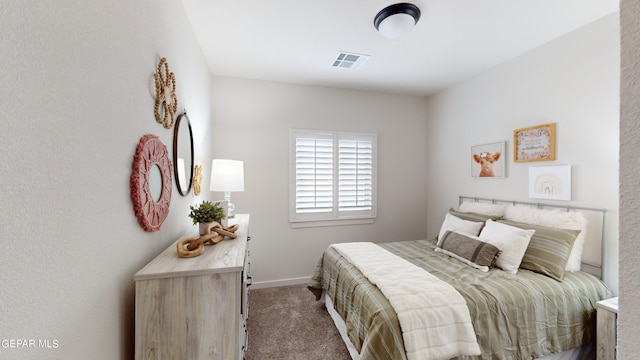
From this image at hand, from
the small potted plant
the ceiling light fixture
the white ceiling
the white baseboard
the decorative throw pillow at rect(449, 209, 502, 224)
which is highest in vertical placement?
the white ceiling

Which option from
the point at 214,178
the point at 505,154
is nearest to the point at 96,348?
the point at 214,178

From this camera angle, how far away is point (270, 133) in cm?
335

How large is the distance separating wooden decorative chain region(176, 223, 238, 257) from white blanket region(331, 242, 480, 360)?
1.13m

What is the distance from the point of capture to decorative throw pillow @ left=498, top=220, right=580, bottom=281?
6.35ft

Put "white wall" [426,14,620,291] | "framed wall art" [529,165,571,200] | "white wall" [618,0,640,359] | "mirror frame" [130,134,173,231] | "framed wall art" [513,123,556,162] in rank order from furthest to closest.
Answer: "framed wall art" [513,123,556,162] < "framed wall art" [529,165,571,200] < "white wall" [426,14,620,291] < "mirror frame" [130,134,173,231] < "white wall" [618,0,640,359]

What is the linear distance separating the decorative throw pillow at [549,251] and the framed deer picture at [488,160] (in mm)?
884

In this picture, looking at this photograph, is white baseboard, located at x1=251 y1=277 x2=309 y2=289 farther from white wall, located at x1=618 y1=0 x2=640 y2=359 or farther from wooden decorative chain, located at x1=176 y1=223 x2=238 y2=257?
white wall, located at x1=618 y1=0 x2=640 y2=359

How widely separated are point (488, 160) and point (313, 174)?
7.27 feet

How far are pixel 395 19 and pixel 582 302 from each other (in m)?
2.55

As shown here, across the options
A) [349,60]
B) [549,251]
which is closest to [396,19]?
[349,60]

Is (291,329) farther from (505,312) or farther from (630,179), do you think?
(630,179)

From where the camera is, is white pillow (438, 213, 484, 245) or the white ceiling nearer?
the white ceiling

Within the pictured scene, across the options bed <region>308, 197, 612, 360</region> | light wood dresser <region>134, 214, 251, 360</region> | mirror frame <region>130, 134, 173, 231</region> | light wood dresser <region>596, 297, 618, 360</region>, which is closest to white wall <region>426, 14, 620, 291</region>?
bed <region>308, 197, 612, 360</region>

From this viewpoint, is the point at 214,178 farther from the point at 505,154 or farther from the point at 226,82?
the point at 505,154
